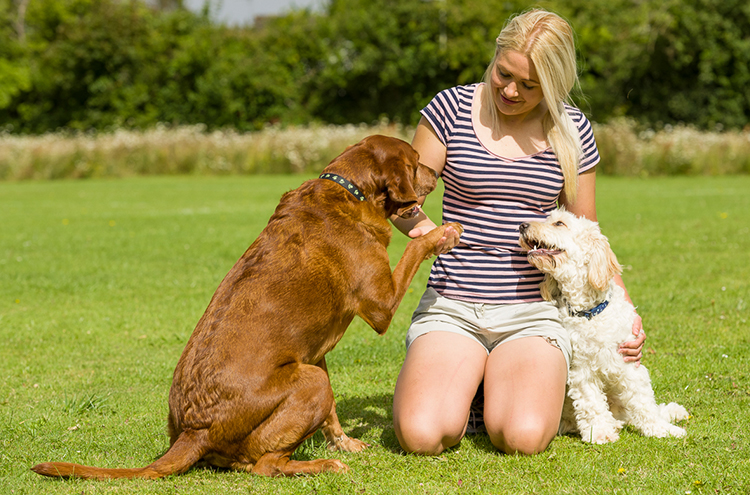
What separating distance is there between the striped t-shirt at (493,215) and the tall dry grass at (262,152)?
59.6 ft

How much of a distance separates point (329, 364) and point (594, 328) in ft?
7.18

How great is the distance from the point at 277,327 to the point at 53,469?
3.48 feet

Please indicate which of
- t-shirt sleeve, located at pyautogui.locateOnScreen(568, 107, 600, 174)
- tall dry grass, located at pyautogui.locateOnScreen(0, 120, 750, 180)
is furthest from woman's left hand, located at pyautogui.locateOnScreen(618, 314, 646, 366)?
tall dry grass, located at pyautogui.locateOnScreen(0, 120, 750, 180)

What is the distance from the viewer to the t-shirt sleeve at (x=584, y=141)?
420 centimetres

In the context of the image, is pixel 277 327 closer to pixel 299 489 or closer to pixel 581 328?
pixel 299 489

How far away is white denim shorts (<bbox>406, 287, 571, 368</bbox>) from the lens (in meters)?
3.93

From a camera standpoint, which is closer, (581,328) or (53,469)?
(53,469)

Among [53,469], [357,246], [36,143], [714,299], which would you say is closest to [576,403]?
[357,246]

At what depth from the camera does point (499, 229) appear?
408cm

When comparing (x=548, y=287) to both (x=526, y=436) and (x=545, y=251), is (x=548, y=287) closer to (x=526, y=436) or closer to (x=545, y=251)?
(x=545, y=251)

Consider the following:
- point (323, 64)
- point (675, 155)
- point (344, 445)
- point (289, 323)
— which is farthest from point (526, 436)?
point (323, 64)

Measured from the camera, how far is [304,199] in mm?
3670

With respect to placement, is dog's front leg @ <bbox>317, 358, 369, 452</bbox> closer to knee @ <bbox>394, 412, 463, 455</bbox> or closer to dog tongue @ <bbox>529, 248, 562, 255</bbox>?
knee @ <bbox>394, 412, 463, 455</bbox>

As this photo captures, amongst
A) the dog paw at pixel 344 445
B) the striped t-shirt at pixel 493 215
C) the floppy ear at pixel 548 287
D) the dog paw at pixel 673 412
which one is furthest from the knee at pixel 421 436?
the dog paw at pixel 673 412
